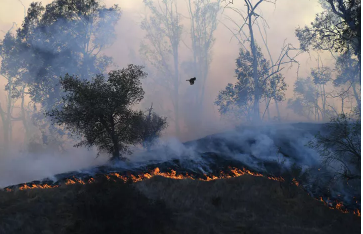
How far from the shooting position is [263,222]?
24984 millimetres

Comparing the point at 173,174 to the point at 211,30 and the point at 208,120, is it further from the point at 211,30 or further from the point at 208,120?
the point at 211,30

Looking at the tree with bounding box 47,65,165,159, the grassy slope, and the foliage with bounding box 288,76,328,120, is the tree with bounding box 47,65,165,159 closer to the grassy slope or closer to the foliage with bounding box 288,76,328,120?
the grassy slope

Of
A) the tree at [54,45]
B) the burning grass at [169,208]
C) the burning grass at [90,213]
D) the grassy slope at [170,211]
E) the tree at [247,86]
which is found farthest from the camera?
the tree at [247,86]

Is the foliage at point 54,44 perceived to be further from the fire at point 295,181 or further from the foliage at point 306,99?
the foliage at point 306,99

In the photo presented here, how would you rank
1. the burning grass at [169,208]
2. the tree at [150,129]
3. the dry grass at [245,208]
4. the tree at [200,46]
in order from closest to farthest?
the burning grass at [169,208], the dry grass at [245,208], the tree at [150,129], the tree at [200,46]

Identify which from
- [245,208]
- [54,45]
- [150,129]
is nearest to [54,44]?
[54,45]

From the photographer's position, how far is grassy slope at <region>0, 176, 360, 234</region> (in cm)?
2186

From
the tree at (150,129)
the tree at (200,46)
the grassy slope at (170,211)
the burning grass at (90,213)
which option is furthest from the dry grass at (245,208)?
the tree at (200,46)

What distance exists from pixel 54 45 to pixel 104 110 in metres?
27.7

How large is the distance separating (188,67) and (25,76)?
38849 mm

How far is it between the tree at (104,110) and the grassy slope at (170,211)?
5034 millimetres

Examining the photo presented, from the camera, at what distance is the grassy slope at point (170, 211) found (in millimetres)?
21859

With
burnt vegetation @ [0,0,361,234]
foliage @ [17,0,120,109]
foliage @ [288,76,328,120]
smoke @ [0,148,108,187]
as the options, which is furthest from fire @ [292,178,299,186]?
foliage @ [288,76,328,120]

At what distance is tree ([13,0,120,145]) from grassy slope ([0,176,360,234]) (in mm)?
27596
